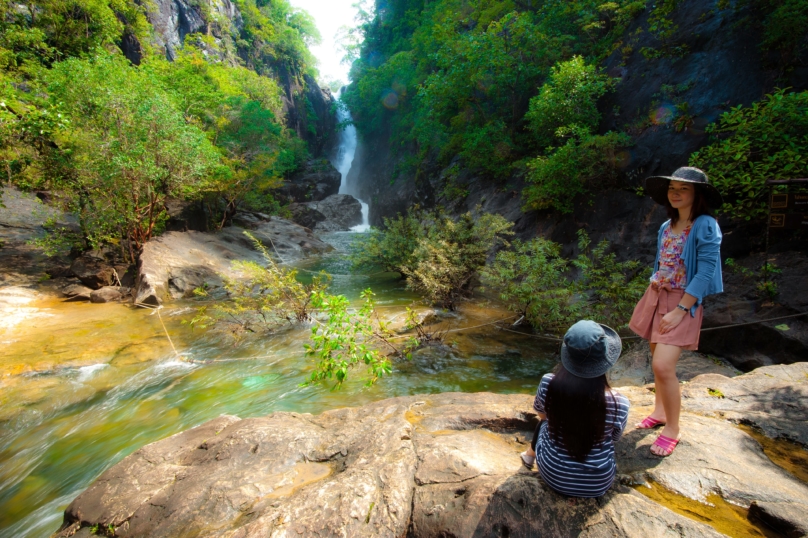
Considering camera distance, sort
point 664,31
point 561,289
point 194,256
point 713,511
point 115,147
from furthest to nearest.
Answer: point 194,256 < point 664,31 < point 115,147 < point 561,289 < point 713,511

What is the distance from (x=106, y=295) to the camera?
375 inches

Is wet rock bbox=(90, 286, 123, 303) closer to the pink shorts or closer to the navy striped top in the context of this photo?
the navy striped top

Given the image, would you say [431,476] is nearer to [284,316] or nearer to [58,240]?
[284,316]

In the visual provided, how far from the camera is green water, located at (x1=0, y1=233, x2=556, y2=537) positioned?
159 inches

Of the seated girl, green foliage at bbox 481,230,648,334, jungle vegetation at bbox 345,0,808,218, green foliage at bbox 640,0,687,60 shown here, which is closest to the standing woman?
the seated girl

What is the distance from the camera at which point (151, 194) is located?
1037cm

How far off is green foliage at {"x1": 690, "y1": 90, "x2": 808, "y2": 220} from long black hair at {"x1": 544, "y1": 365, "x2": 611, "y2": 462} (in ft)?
17.2

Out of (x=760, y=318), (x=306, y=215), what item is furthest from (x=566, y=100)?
(x=306, y=215)

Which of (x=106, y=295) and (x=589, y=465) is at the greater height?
(x=589, y=465)

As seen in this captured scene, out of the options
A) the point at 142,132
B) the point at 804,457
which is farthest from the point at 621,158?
the point at 142,132

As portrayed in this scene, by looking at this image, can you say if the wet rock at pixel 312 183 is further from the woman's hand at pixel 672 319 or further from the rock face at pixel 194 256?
the woman's hand at pixel 672 319

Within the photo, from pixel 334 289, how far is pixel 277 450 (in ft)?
28.8

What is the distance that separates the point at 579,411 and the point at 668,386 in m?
0.98

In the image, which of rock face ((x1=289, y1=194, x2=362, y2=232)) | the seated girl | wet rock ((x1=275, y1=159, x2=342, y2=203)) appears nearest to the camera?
the seated girl
